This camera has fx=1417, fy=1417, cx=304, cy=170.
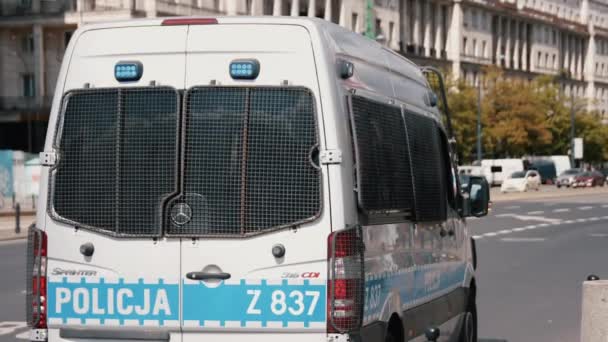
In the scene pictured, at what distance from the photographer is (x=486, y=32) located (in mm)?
Result: 136750

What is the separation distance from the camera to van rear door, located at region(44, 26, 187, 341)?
7504 millimetres

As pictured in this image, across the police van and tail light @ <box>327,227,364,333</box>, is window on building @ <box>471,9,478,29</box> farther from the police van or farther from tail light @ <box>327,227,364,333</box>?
tail light @ <box>327,227,364,333</box>

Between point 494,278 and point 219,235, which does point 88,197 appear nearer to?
point 219,235

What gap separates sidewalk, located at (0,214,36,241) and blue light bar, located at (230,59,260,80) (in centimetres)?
2853

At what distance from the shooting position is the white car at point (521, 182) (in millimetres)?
87375

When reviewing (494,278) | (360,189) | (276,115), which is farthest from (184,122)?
(494,278)

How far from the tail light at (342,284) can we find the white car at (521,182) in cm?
8096

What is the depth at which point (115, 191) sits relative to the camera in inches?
299

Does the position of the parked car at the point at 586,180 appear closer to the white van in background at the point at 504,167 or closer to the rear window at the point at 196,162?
the white van in background at the point at 504,167

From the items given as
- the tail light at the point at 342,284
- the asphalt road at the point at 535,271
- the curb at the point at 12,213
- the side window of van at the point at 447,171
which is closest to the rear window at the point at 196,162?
the tail light at the point at 342,284

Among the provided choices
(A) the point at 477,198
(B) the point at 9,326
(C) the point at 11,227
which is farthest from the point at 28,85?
(A) the point at 477,198

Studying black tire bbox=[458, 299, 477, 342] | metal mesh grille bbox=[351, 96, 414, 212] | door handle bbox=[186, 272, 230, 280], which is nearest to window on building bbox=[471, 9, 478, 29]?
black tire bbox=[458, 299, 477, 342]

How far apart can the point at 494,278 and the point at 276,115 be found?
14.7 m

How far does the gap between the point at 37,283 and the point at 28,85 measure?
80534mm
